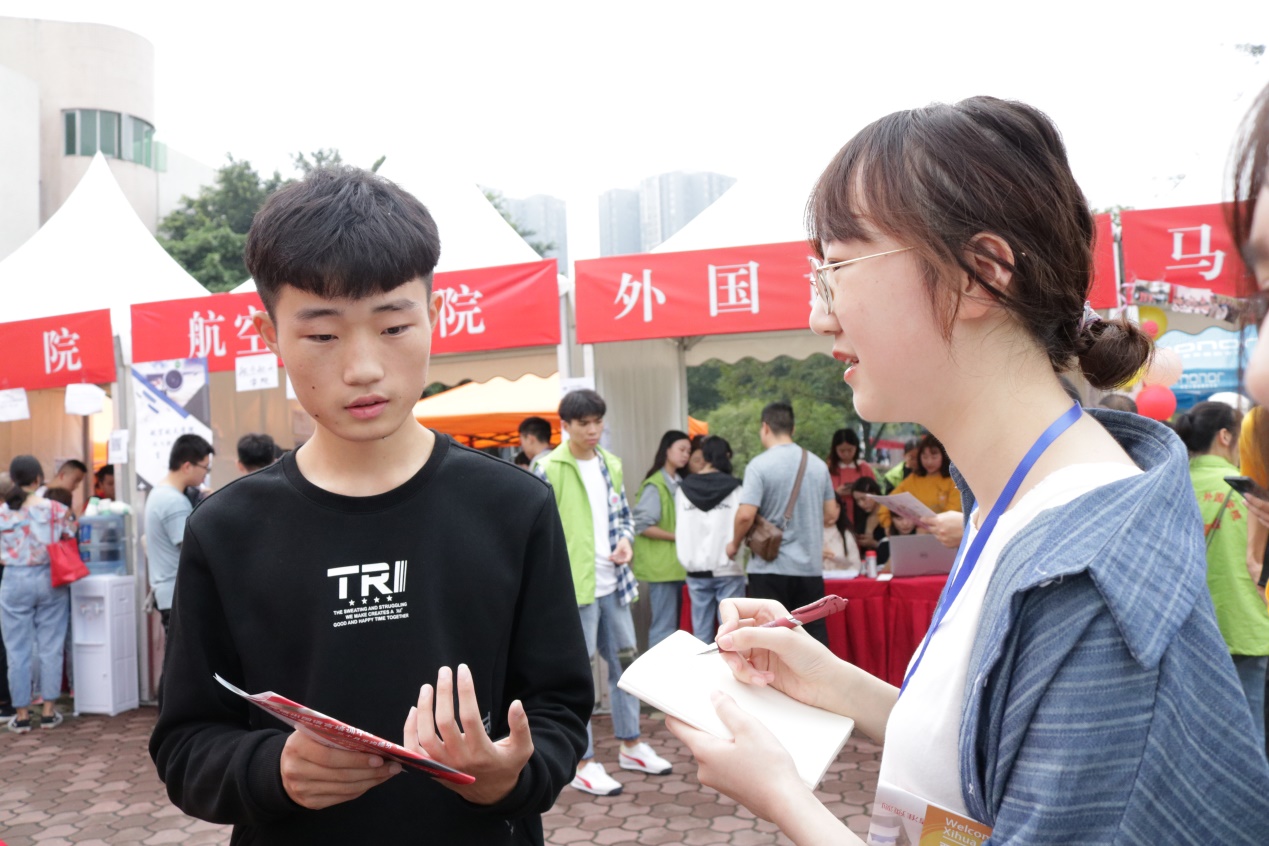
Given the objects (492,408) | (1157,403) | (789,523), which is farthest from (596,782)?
(492,408)

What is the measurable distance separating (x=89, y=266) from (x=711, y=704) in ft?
31.2

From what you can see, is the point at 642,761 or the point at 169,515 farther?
the point at 169,515

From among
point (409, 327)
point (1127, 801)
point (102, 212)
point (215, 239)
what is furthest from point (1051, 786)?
point (215, 239)

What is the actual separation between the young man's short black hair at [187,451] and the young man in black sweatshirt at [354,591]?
196 inches

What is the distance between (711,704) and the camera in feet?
3.69

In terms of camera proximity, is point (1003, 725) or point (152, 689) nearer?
point (1003, 725)

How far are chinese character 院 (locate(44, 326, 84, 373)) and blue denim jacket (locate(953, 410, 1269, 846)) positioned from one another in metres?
7.23

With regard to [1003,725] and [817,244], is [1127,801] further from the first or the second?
[817,244]

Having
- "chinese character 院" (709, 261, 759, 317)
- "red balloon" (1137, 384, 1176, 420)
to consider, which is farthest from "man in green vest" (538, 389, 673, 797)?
"red balloon" (1137, 384, 1176, 420)

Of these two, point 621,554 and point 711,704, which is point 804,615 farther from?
point 621,554

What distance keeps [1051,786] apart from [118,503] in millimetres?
7145

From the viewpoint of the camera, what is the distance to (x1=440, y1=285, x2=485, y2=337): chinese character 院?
5824 mm

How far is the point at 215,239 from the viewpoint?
23.7m

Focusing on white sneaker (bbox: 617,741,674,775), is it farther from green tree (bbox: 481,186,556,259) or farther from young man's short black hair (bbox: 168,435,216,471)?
green tree (bbox: 481,186,556,259)
